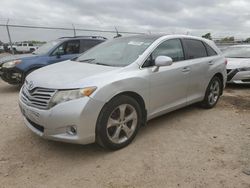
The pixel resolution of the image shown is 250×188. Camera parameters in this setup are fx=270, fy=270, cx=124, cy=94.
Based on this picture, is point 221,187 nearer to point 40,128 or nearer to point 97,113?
point 97,113

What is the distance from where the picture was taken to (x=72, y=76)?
3.53 m

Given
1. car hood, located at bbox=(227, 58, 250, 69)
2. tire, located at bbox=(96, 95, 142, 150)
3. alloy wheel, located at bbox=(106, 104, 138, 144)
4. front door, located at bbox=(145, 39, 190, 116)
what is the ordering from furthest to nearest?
car hood, located at bbox=(227, 58, 250, 69) → front door, located at bbox=(145, 39, 190, 116) → alloy wheel, located at bbox=(106, 104, 138, 144) → tire, located at bbox=(96, 95, 142, 150)

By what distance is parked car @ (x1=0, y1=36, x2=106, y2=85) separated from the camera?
7.55 metres

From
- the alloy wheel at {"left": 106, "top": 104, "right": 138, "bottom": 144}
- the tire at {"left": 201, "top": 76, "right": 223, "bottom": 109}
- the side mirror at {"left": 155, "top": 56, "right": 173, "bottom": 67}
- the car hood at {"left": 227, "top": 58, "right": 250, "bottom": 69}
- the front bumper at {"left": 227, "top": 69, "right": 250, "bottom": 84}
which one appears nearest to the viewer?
the alloy wheel at {"left": 106, "top": 104, "right": 138, "bottom": 144}

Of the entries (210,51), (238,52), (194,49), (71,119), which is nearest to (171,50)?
(194,49)

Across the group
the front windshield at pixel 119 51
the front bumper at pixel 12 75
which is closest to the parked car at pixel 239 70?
the front windshield at pixel 119 51

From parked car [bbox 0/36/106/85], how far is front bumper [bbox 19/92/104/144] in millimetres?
4578

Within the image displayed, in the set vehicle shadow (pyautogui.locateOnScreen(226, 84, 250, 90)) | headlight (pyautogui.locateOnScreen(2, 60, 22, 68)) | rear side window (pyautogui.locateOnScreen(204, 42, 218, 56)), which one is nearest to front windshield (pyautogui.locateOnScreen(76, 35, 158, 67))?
rear side window (pyautogui.locateOnScreen(204, 42, 218, 56))

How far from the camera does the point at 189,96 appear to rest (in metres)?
4.93

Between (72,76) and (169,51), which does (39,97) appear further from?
(169,51)

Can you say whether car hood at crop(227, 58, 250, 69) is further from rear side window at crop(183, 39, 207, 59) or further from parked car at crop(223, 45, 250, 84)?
rear side window at crop(183, 39, 207, 59)

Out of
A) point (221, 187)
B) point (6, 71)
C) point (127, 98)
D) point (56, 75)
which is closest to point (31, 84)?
point (56, 75)

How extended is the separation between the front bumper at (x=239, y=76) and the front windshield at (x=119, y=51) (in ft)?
15.2

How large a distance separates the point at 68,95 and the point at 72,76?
1.29ft
